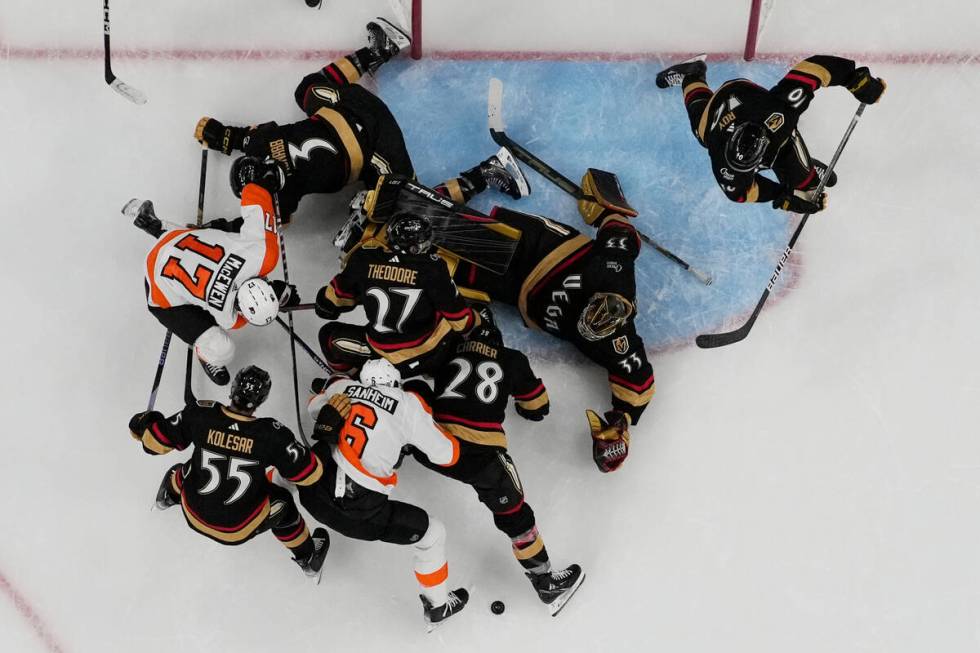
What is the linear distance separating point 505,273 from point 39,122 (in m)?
2.32

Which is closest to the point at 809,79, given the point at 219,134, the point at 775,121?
the point at 775,121

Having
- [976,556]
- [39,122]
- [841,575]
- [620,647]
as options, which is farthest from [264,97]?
[976,556]

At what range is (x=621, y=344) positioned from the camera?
400 centimetres

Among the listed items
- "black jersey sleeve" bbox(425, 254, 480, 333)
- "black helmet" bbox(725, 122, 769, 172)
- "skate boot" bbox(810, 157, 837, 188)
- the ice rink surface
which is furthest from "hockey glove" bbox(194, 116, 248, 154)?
"skate boot" bbox(810, 157, 837, 188)

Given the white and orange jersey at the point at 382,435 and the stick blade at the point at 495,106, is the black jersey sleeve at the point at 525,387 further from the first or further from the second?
the stick blade at the point at 495,106

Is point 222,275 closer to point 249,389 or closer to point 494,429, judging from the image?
point 249,389

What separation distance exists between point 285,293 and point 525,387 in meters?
1.08

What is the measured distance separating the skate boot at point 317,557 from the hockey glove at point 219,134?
1768 millimetres

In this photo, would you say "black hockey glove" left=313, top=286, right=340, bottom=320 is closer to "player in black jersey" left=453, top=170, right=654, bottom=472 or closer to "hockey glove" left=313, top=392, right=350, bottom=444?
"hockey glove" left=313, top=392, right=350, bottom=444

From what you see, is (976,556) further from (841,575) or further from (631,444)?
(631,444)

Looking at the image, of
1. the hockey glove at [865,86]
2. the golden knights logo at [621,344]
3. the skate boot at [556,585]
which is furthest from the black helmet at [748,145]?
the skate boot at [556,585]

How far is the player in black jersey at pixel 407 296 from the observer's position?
11.8 feet

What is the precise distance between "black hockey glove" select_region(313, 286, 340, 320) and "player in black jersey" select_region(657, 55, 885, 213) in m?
1.70

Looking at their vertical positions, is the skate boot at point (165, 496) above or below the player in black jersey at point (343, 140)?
below
